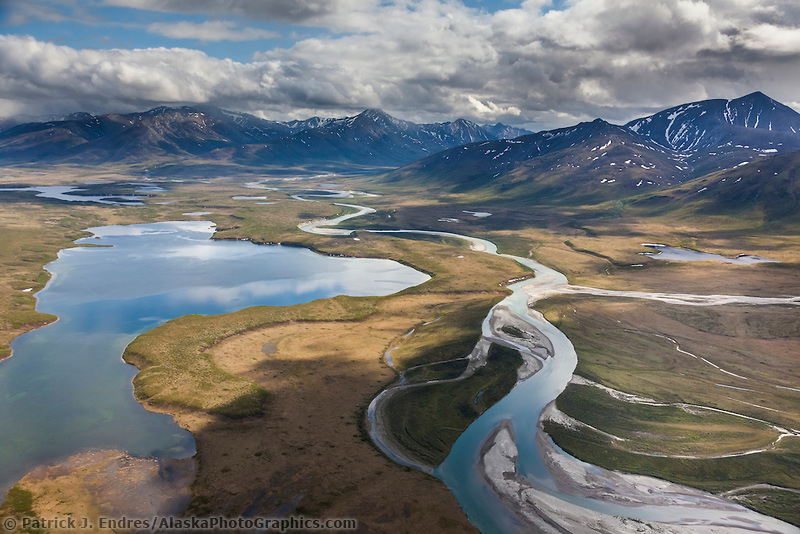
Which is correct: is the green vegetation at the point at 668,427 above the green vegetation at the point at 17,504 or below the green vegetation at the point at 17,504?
above

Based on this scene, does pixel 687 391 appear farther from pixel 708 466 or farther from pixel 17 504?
pixel 17 504

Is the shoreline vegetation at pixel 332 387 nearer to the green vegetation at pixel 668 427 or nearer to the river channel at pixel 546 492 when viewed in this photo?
the green vegetation at pixel 668 427

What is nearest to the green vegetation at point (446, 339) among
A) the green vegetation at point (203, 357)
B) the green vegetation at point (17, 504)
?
the green vegetation at point (203, 357)

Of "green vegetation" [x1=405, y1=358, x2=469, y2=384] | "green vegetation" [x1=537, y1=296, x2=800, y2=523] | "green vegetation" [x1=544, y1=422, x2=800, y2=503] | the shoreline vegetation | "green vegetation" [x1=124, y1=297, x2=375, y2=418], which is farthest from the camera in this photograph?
"green vegetation" [x1=405, y1=358, x2=469, y2=384]

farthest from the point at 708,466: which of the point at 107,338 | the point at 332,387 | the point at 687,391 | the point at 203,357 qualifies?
the point at 107,338

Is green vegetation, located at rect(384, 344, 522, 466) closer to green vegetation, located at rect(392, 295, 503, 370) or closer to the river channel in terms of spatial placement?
the river channel

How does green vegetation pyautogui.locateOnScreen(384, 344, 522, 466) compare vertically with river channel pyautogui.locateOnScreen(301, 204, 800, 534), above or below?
above

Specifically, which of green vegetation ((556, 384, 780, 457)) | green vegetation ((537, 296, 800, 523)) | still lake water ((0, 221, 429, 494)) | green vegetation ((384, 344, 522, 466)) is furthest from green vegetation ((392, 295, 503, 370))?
still lake water ((0, 221, 429, 494))
